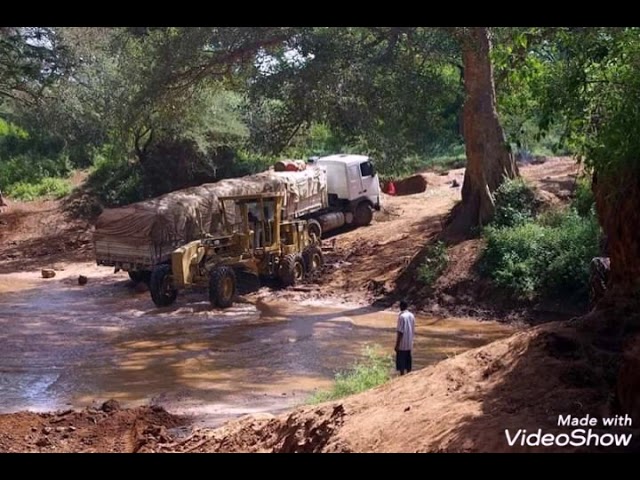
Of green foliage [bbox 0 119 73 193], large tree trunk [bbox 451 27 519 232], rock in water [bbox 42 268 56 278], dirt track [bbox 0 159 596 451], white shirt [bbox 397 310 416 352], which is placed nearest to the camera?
white shirt [bbox 397 310 416 352]

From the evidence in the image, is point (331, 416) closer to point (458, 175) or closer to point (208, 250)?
point (208, 250)

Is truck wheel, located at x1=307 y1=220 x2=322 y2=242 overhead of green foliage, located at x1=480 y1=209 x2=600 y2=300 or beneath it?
overhead

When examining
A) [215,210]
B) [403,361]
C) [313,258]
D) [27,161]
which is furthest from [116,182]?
[403,361]

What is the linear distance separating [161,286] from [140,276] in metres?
2.87

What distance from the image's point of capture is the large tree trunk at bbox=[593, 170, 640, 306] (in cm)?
977

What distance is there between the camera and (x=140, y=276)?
24.9m

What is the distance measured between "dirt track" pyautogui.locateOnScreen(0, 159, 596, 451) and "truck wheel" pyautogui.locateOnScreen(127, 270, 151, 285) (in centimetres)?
33

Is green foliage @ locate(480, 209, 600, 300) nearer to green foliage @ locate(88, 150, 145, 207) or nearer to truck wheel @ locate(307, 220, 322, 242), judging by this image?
truck wheel @ locate(307, 220, 322, 242)

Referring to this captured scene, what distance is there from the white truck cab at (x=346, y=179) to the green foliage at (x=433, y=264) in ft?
18.3

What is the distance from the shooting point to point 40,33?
27984 mm

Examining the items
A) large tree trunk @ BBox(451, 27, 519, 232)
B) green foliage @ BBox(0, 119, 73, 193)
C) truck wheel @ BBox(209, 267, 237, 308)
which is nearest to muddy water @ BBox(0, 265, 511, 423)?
truck wheel @ BBox(209, 267, 237, 308)

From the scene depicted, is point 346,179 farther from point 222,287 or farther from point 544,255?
point 544,255

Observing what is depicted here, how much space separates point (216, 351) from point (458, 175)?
19172 mm
